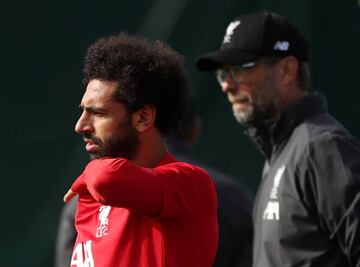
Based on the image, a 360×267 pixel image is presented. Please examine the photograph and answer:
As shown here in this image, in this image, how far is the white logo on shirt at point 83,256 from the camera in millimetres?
3098

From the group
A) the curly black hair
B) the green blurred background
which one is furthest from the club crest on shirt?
the green blurred background

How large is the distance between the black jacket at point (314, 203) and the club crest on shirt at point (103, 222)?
77cm

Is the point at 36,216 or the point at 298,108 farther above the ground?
the point at 298,108

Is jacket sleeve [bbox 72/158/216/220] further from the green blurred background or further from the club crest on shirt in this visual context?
the green blurred background

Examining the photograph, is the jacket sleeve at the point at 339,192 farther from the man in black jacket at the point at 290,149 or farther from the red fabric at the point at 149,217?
the red fabric at the point at 149,217

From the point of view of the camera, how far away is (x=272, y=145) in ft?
13.3

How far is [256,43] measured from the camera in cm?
424

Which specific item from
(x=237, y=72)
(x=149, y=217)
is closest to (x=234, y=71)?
(x=237, y=72)

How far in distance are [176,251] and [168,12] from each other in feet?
10.3

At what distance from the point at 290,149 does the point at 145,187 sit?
1.02 meters

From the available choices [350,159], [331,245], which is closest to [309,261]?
[331,245]

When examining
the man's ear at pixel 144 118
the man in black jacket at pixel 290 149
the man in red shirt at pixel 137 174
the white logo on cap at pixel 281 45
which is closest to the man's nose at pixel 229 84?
the man in black jacket at pixel 290 149

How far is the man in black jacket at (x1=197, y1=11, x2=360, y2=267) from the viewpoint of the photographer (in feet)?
11.7

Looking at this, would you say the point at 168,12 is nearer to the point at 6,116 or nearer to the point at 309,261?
the point at 6,116
